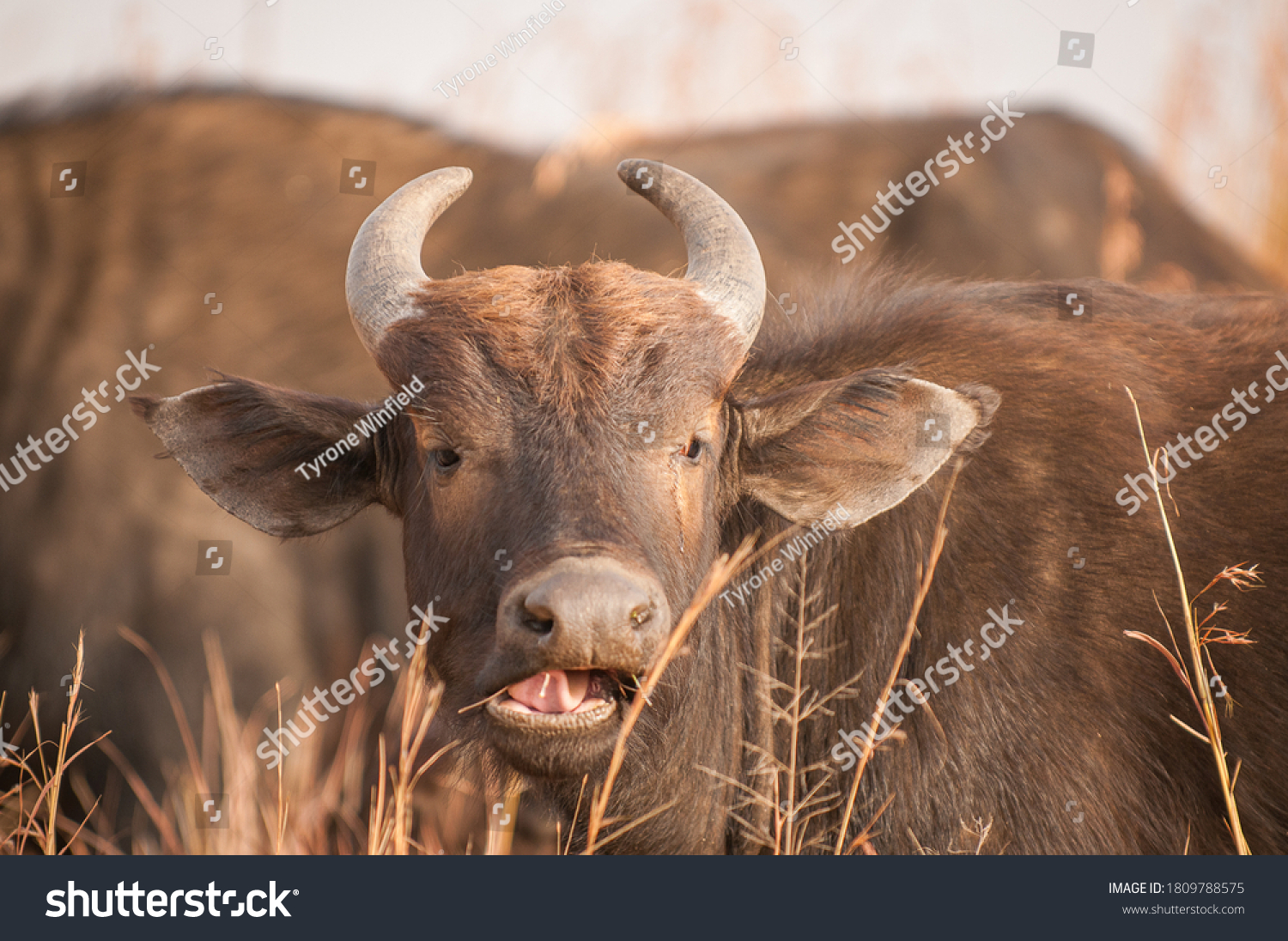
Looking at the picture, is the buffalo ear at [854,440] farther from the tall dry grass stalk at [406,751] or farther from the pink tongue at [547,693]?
the tall dry grass stalk at [406,751]

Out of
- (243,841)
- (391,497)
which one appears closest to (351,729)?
(243,841)

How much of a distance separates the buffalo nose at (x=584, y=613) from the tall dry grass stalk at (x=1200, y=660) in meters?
1.39

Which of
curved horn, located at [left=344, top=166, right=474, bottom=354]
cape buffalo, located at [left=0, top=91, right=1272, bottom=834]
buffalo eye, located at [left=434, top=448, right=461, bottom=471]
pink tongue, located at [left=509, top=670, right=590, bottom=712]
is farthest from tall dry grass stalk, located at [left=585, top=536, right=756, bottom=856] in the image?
cape buffalo, located at [left=0, top=91, right=1272, bottom=834]

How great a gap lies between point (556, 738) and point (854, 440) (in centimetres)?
135

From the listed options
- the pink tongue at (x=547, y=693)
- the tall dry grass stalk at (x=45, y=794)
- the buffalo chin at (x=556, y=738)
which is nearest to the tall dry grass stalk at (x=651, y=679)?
the buffalo chin at (x=556, y=738)

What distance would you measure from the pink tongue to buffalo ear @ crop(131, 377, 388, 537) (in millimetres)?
1227

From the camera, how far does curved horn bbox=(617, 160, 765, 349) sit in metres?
3.48

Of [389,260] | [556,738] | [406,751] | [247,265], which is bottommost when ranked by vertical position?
[406,751]

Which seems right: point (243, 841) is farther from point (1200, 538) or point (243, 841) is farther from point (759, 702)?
point (1200, 538)

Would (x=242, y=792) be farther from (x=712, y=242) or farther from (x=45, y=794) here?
(x=712, y=242)

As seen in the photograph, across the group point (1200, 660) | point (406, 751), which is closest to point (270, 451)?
point (406, 751)

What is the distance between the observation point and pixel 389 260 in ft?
11.6

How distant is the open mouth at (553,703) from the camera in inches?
113

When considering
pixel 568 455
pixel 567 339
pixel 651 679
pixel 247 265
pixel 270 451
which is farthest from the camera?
pixel 247 265
